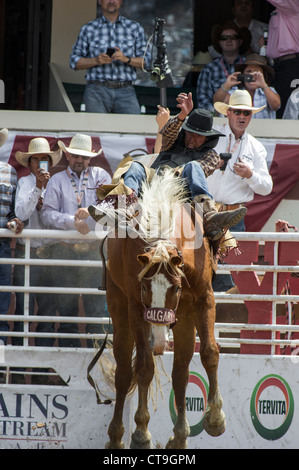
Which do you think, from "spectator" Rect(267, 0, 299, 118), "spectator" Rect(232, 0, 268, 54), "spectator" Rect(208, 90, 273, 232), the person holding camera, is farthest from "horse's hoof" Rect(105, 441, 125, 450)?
"spectator" Rect(232, 0, 268, 54)

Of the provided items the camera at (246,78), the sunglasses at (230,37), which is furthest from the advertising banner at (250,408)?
the sunglasses at (230,37)

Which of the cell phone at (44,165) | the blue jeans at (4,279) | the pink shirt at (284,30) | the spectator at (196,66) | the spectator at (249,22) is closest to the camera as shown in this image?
the blue jeans at (4,279)

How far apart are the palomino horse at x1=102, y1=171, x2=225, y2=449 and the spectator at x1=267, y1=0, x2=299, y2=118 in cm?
486

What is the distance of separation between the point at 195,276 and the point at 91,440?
6.54ft

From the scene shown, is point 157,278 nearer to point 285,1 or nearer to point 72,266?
point 72,266

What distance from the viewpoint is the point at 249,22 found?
11219 millimetres

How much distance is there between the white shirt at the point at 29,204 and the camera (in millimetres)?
7652

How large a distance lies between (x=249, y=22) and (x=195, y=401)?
5.91 meters

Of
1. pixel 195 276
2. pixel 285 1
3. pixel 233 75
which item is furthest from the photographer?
pixel 285 1

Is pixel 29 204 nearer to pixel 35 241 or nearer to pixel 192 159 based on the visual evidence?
pixel 35 241

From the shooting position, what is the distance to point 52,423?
7.13m

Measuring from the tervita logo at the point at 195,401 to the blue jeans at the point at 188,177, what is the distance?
1.77 m

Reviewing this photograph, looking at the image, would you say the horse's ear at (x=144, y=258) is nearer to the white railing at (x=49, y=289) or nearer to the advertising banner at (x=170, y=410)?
the white railing at (x=49, y=289)

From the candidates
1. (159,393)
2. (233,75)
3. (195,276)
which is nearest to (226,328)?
(159,393)
